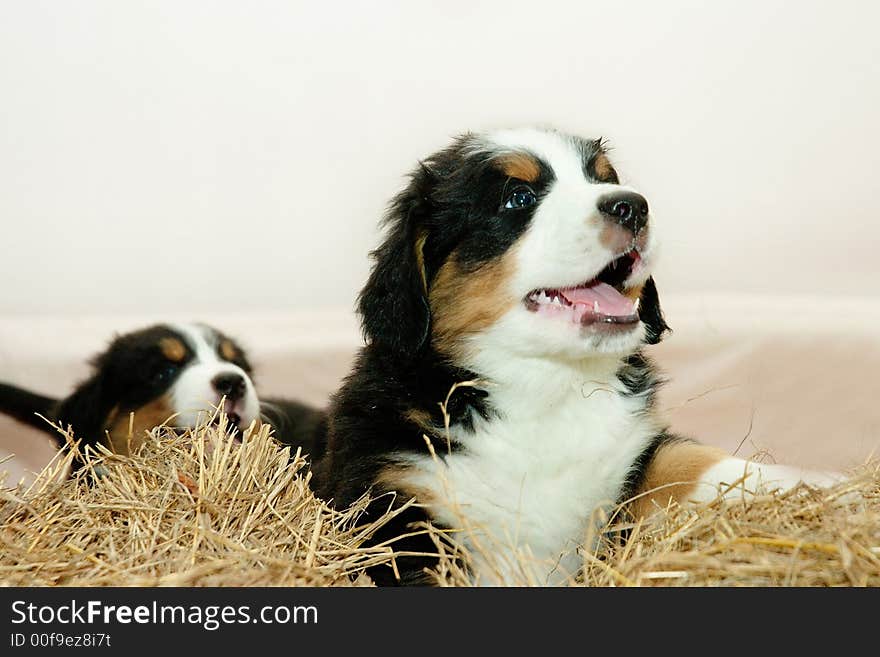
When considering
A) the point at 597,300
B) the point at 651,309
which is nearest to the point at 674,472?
the point at 597,300

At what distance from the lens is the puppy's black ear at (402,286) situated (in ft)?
9.50

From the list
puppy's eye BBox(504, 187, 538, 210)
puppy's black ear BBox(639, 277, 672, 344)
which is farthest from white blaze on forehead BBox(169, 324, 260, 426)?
puppy's black ear BBox(639, 277, 672, 344)

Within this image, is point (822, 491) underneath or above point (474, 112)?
underneath

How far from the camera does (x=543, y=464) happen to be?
2.90 m

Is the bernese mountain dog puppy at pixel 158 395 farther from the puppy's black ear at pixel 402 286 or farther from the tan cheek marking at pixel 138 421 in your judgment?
the puppy's black ear at pixel 402 286

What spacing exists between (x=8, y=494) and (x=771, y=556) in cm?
211

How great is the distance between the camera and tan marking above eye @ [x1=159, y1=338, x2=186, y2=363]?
4.07m

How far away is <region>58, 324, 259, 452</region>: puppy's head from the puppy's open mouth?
61.7 inches

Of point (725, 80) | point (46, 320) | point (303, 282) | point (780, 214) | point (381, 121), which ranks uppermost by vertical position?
point (725, 80)

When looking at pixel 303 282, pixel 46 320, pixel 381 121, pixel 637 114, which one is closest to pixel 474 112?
pixel 381 121

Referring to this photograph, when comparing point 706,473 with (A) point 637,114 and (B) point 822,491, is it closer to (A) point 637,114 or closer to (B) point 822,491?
(B) point 822,491

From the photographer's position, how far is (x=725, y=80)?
4.05m

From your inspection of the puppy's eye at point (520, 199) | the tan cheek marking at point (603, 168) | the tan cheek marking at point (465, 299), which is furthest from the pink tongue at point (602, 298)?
the tan cheek marking at point (603, 168)

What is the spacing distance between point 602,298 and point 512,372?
0.36 meters
